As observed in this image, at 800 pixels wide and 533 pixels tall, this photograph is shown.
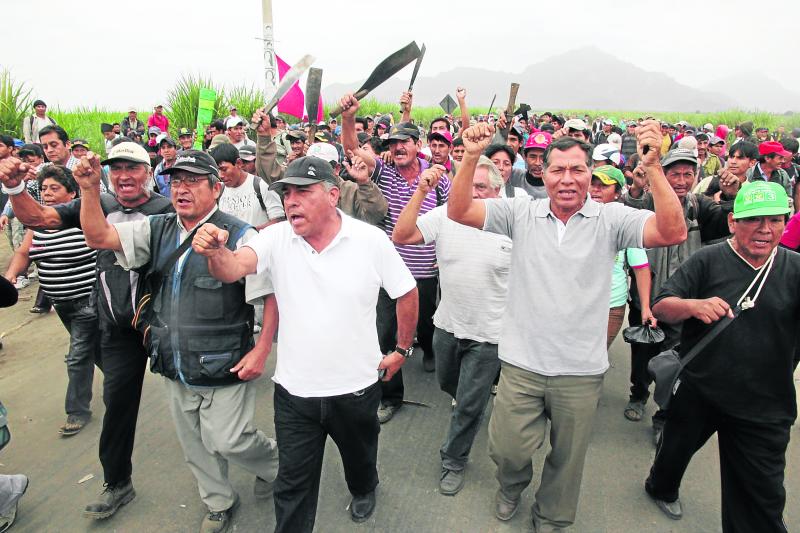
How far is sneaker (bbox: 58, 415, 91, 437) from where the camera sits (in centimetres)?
381

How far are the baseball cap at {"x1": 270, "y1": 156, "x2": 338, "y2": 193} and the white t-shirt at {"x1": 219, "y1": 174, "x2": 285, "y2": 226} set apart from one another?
2419mm

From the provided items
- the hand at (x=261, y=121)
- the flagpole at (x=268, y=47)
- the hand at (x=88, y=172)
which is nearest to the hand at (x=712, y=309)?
the hand at (x=88, y=172)

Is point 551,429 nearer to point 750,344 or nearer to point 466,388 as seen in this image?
point 466,388

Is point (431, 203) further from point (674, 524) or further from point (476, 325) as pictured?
point (674, 524)

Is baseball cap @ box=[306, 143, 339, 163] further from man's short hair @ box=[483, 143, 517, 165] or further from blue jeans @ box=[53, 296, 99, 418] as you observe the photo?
blue jeans @ box=[53, 296, 99, 418]

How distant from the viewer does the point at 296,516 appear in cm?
250

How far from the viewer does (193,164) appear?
8.32 ft

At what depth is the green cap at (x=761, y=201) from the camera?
2.27 metres

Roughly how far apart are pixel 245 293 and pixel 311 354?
1.65ft

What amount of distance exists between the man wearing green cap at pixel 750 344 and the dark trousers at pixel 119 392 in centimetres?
292

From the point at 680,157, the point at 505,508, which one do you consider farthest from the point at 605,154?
the point at 505,508

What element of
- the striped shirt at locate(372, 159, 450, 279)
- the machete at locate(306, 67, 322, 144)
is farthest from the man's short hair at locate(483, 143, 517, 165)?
the machete at locate(306, 67, 322, 144)

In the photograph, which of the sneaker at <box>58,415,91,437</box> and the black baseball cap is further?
the black baseball cap

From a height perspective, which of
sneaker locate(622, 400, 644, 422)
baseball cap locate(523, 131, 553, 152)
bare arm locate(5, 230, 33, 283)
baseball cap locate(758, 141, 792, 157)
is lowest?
sneaker locate(622, 400, 644, 422)
